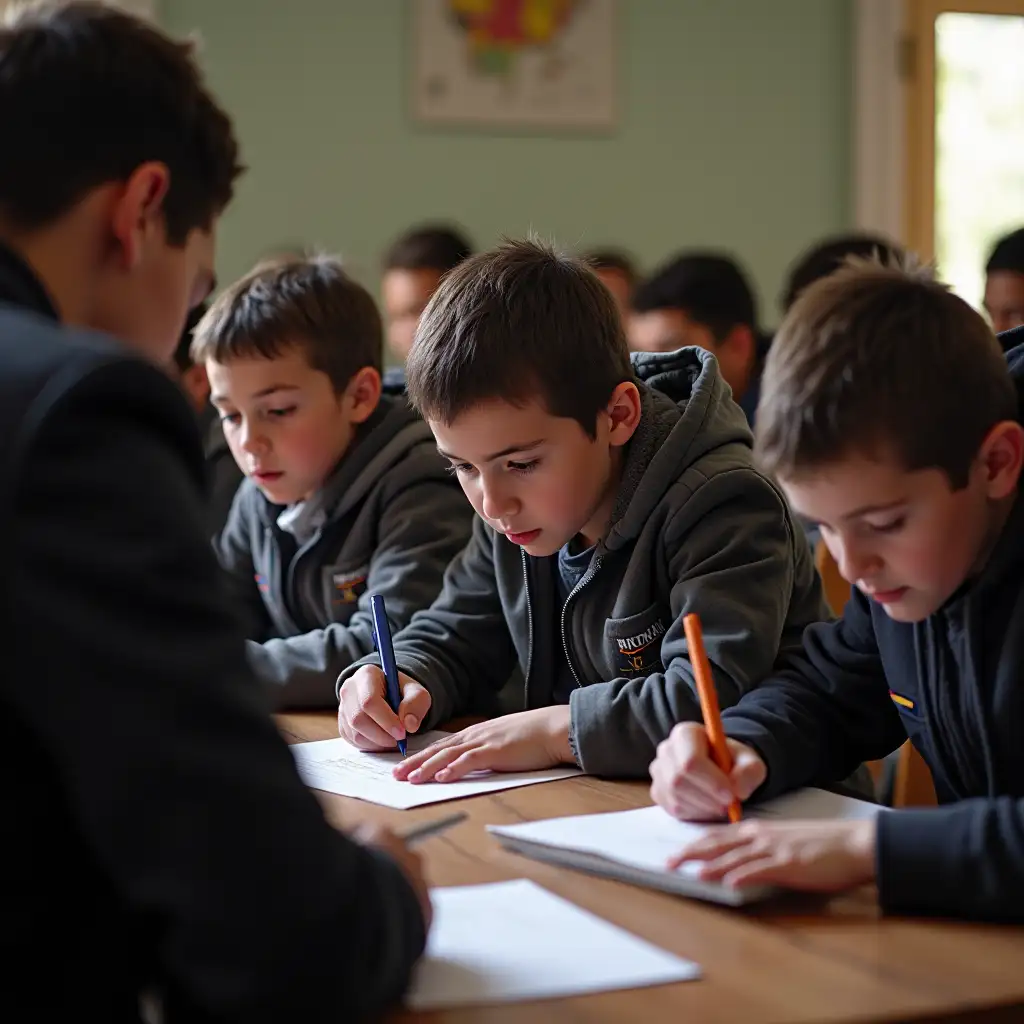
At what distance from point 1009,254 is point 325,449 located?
5.36 ft

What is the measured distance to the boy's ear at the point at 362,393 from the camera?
196 centimetres

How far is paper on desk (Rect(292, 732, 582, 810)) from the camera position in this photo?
1.21 metres

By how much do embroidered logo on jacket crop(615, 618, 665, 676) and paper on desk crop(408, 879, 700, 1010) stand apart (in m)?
0.53

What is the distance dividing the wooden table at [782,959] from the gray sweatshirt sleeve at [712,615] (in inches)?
9.2

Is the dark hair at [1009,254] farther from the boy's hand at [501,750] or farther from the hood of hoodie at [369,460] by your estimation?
the boy's hand at [501,750]

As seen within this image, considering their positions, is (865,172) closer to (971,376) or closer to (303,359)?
(303,359)

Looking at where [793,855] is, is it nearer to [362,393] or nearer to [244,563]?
[362,393]

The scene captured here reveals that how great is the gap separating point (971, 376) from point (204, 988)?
0.68 meters

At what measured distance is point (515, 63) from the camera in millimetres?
3984

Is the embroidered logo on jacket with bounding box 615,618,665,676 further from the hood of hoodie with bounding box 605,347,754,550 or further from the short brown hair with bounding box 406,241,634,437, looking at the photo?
the short brown hair with bounding box 406,241,634,437

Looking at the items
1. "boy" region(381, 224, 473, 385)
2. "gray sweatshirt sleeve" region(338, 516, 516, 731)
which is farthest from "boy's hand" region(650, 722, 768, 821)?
"boy" region(381, 224, 473, 385)

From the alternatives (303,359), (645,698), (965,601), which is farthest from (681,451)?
(303,359)

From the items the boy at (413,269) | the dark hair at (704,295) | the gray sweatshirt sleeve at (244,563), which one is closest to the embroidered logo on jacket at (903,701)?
the gray sweatshirt sleeve at (244,563)

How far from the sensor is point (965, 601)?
1.07m
